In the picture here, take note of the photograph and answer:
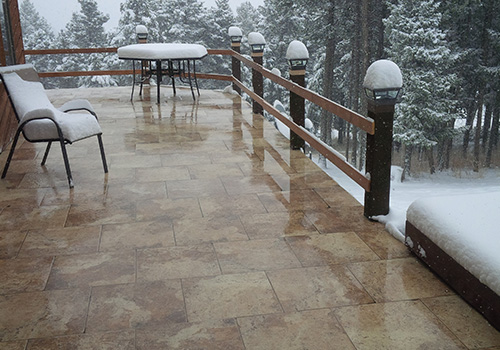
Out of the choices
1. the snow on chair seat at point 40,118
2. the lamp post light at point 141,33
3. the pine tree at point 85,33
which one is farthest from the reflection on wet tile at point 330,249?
the pine tree at point 85,33

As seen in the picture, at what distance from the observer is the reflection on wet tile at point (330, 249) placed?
113 inches

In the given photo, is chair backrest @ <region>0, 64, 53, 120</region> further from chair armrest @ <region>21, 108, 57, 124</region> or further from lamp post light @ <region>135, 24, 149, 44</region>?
lamp post light @ <region>135, 24, 149, 44</region>

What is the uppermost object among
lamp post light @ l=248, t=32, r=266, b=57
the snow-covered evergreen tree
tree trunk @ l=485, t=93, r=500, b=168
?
lamp post light @ l=248, t=32, r=266, b=57

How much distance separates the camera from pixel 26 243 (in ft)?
10.2

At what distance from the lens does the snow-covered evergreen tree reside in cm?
2028

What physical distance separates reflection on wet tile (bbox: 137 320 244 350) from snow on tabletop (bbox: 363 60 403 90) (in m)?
1.54

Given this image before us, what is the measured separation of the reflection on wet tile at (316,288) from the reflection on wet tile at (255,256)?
90 mm

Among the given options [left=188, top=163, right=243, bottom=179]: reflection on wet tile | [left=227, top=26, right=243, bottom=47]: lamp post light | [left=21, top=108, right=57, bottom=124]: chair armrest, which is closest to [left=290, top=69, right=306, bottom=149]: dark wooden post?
[left=188, top=163, right=243, bottom=179]: reflection on wet tile

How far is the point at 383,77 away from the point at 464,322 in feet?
4.55

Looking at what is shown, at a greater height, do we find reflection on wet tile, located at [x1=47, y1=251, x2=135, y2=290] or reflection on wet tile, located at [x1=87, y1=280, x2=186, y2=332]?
reflection on wet tile, located at [x1=87, y1=280, x2=186, y2=332]

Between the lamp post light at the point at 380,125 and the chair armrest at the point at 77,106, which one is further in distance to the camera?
the chair armrest at the point at 77,106

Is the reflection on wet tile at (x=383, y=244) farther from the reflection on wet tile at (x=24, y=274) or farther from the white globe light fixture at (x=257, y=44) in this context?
the white globe light fixture at (x=257, y=44)

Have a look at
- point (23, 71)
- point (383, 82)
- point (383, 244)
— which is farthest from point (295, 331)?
point (23, 71)

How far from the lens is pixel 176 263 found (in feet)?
9.30
